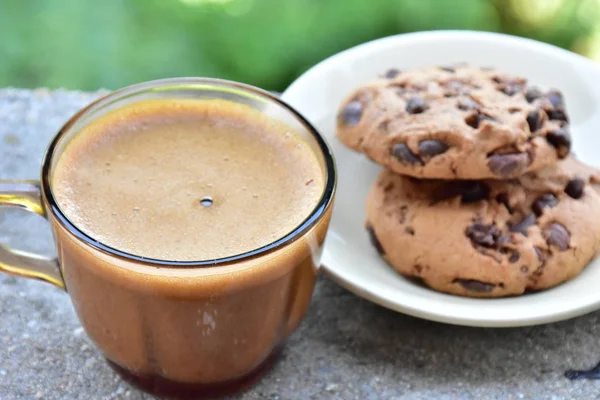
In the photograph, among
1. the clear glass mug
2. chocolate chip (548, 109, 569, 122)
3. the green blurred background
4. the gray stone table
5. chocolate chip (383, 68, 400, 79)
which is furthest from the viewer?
the green blurred background

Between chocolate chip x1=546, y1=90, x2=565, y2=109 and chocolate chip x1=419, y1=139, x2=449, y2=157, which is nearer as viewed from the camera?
chocolate chip x1=419, y1=139, x2=449, y2=157

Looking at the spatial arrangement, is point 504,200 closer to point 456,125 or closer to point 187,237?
point 456,125

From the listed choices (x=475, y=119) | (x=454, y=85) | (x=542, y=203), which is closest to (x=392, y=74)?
(x=454, y=85)

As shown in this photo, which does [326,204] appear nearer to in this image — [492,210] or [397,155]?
[397,155]

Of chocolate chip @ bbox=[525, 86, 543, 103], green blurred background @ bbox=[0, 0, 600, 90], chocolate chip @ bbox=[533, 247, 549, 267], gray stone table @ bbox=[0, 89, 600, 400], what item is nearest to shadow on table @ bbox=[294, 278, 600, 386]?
gray stone table @ bbox=[0, 89, 600, 400]

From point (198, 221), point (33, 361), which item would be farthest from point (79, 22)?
point (198, 221)

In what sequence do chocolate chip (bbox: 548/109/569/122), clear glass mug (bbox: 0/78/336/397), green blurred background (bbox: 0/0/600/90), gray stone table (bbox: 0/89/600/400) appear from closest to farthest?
clear glass mug (bbox: 0/78/336/397) → gray stone table (bbox: 0/89/600/400) → chocolate chip (bbox: 548/109/569/122) → green blurred background (bbox: 0/0/600/90)

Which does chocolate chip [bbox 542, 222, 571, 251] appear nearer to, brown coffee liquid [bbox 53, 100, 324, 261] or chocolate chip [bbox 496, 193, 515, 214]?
chocolate chip [bbox 496, 193, 515, 214]
